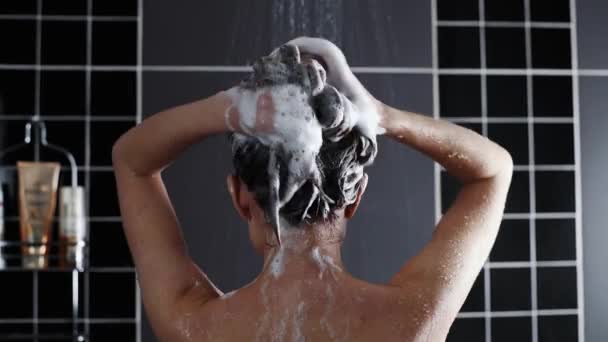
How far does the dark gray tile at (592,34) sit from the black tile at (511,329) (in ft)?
2.45

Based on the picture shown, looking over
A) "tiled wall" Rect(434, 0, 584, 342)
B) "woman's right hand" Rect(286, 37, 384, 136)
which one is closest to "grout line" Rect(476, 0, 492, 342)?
"tiled wall" Rect(434, 0, 584, 342)

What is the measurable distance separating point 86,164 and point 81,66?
0.26 metres

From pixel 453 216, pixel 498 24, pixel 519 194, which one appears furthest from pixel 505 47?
pixel 453 216

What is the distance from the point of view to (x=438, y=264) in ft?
3.41

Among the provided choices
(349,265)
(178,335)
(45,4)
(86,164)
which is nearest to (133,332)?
(86,164)

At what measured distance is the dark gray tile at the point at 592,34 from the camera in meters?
2.31

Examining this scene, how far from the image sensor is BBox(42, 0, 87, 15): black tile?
214 cm

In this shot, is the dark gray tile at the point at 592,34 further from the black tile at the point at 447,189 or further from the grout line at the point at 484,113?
the black tile at the point at 447,189

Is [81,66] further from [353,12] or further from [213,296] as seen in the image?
[213,296]

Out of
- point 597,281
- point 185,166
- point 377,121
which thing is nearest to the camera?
point 377,121

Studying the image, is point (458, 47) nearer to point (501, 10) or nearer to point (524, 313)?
point (501, 10)

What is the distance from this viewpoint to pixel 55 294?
213 centimetres

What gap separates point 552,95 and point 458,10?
1.19 feet

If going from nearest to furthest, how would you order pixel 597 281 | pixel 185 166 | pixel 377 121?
pixel 377 121, pixel 185 166, pixel 597 281
